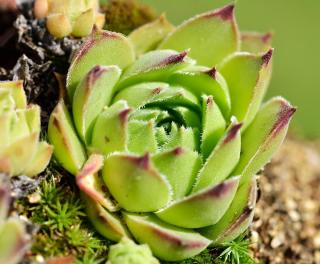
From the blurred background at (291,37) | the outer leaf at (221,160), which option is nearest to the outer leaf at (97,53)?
the outer leaf at (221,160)

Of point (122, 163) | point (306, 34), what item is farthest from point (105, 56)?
point (306, 34)

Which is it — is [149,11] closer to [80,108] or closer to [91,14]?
[91,14]

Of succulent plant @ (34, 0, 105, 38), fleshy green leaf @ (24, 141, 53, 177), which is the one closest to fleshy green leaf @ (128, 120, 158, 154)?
fleshy green leaf @ (24, 141, 53, 177)

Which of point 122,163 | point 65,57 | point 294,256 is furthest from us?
point 294,256

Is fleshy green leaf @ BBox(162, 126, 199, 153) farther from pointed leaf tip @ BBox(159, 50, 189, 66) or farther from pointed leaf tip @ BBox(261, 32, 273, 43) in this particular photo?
pointed leaf tip @ BBox(261, 32, 273, 43)

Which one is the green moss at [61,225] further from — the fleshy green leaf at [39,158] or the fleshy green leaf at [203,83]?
the fleshy green leaf at [203,83]

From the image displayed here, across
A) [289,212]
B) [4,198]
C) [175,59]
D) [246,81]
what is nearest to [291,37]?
[289,212]
